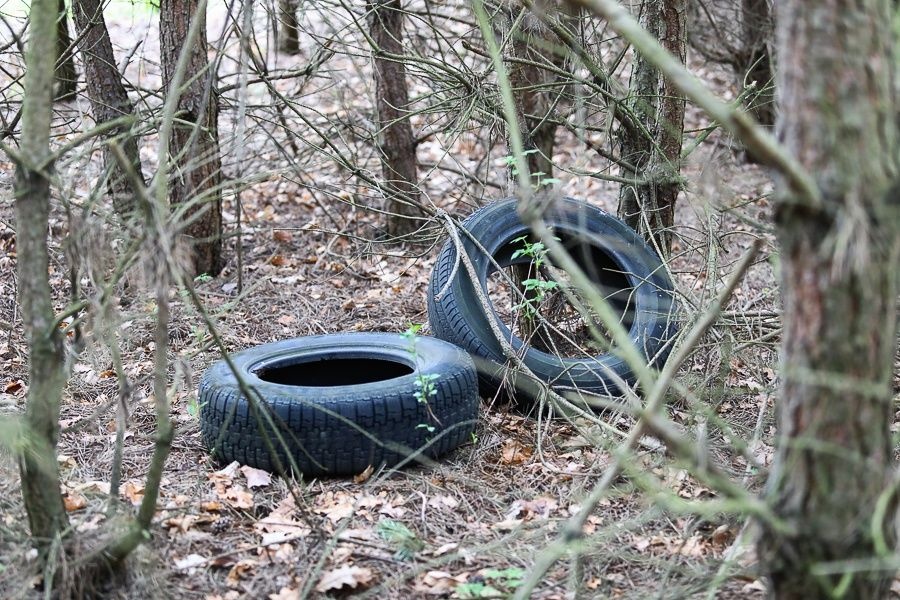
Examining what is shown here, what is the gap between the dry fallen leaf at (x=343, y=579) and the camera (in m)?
3.24

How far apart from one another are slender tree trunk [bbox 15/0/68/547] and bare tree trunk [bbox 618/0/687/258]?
11.3 ft

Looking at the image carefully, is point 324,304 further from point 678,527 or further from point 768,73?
point 768,73

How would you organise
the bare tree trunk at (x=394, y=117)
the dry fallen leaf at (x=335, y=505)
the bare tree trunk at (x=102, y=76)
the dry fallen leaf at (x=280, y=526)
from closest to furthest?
the dry fallen leaf at (x=280, y=526), the dry fallen leaf at (x=335, y=505), the bare tree trunk at (x=102, y=76), the bare tree trunk at (x=394, y=117)

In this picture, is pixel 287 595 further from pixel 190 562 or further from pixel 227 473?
pixel 227 473

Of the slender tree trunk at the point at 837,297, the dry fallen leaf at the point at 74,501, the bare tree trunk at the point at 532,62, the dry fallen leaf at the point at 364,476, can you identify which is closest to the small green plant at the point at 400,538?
the dry fallen leaf at the point at 364,476

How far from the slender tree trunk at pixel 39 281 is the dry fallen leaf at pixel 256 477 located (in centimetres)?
115

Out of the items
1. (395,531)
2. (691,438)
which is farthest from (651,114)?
(395,531)

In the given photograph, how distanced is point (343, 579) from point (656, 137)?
358cm

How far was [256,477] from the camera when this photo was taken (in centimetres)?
410

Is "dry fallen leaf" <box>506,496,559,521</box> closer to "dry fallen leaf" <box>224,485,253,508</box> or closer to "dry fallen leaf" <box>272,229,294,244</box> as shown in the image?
"dry fallen leaf" <box>224,485,253,508</box>

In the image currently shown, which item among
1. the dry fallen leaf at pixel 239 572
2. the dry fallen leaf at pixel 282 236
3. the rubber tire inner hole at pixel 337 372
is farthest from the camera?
the dry fallen leaf at pixel 282 236

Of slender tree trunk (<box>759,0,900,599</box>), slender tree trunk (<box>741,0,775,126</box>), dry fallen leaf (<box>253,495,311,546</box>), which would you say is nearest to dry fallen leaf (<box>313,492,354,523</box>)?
dry fallen leaf (<box>253,495,311,546</box>)

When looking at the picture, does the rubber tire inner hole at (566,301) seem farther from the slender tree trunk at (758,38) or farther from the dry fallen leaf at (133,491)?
the slender tree trunk at (758,38)

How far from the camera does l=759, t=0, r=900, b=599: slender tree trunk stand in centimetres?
206
